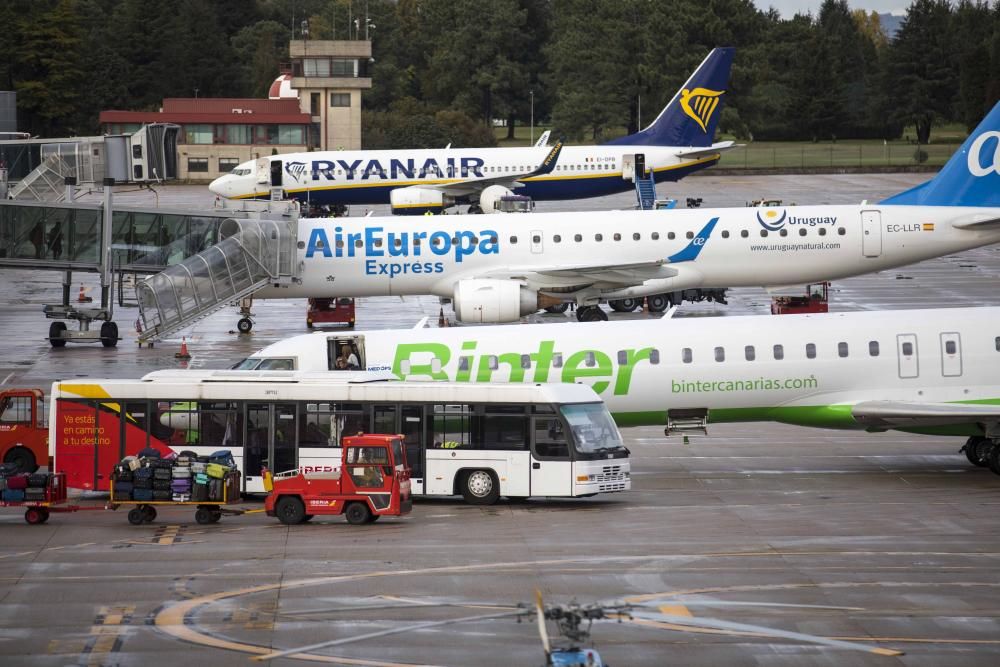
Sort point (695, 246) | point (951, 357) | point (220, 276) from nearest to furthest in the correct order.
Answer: point (951, 357)
point (220, 276)
point (695, 246)

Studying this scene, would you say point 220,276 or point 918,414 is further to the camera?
point 220,276

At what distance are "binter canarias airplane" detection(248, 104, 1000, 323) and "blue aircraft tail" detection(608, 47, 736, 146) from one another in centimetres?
3156

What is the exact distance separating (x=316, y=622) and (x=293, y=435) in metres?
10.2

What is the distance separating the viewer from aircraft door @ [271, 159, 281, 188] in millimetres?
85875

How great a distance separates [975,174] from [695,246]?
9940 millimetres

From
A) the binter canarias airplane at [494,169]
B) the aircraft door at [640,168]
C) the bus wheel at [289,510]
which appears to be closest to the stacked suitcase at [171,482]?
the bus wheel at [289,510]

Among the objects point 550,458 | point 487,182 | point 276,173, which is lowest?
point 550,458

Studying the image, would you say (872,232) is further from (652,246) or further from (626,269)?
(626,269)

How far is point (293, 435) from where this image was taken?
105ft

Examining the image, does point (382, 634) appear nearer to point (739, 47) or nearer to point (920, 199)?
point (920, 199)

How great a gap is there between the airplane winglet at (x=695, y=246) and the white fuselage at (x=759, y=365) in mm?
20749

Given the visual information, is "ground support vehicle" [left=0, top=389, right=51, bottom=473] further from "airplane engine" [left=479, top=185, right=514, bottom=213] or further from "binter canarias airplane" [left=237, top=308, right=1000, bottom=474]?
"airplane engine" [left=479, top=185, right=514, bottom=213]

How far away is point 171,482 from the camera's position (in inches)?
1174

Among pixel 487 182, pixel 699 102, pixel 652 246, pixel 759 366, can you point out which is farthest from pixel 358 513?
pixel 699 102
